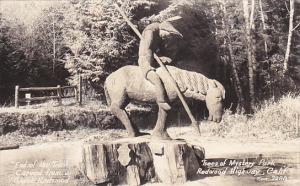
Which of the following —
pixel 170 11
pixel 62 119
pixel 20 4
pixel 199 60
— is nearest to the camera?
pixel 62 119

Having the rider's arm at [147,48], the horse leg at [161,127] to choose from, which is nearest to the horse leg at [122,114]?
the horse leg at [161,127]

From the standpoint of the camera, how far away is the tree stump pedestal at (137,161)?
733cm

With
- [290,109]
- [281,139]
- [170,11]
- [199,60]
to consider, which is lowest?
→ [281,139]

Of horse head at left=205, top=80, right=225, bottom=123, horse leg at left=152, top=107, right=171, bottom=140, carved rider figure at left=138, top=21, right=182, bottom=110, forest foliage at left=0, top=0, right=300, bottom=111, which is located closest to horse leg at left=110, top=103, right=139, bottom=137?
horse leg at left=152, top=107, right=171, bottom=140

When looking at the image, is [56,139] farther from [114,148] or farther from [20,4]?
[20,4]

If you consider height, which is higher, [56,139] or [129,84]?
[129,84]

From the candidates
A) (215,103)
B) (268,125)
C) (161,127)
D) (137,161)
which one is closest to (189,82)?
(215,103)

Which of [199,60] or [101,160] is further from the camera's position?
[199,60]

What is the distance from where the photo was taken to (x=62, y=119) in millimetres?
16625

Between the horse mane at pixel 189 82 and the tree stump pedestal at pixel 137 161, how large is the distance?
3.37ft

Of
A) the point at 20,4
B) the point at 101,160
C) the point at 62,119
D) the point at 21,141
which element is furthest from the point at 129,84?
the point at 20,4

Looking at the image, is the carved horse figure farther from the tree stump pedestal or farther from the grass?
the grass

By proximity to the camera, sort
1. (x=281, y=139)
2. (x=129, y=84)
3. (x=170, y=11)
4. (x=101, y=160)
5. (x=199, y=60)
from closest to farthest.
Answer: (x=101, y=160)
(x=129, y=84)
(x=281, y=139)
(x=170, y=11)
(x=199, y=60)

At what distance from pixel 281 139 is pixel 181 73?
731 centimetres
